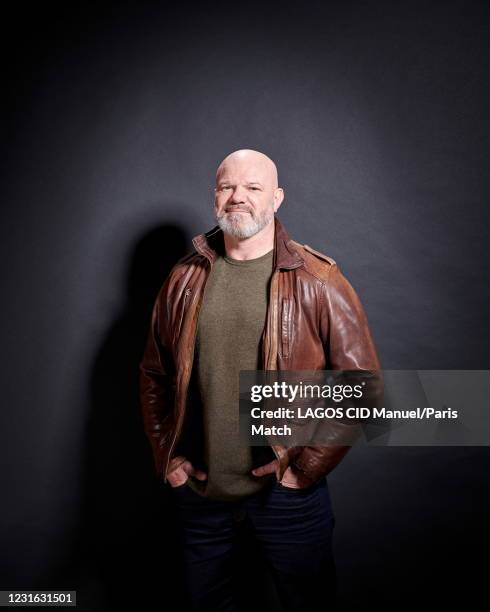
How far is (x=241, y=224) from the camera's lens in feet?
4.96

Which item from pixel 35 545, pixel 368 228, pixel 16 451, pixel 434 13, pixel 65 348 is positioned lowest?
pixel 35 545

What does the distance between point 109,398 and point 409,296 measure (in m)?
1.30

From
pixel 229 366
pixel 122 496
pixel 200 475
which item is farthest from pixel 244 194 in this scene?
pixel 122 496

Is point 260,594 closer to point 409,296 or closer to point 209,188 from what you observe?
point 409,296

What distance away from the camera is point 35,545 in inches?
88.0

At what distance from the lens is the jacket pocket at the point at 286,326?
4.94ft

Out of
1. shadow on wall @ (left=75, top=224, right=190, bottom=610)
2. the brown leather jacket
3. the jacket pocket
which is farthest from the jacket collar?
shadow on wall @ (left=75, top=224, right=190, bottom=610)

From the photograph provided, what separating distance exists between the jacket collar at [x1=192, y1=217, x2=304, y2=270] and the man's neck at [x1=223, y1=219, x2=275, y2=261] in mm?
26

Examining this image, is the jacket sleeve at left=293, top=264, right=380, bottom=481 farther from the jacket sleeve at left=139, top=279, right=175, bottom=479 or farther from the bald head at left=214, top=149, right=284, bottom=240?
the jacket sleeve at left=139, top=279, right=175, bottom=479

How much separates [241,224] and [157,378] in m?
0.62

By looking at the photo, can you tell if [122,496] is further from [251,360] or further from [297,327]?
[297,327]

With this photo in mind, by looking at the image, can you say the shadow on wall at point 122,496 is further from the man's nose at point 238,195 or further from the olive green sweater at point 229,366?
the man's nose at point 238,195

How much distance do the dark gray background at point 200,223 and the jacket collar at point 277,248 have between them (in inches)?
15.3

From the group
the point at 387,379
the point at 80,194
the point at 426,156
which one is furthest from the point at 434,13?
the point at 80,194
